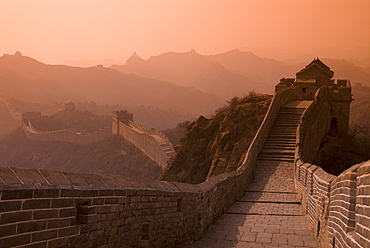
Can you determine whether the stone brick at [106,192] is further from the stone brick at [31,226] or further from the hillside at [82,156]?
the hillside at [82,156]

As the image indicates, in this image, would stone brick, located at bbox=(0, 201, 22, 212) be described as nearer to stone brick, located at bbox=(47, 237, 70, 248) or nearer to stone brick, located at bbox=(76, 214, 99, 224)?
stone brick, located at bbox=(47, 237, 70, 248)

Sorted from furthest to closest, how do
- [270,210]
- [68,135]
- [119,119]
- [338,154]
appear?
1. [68,135]
2. [119,119]
3. [338,154]
4. [270,210]

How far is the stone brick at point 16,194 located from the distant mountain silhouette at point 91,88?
138 meters

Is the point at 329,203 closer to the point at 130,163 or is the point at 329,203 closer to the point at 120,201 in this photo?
the point at 120,201

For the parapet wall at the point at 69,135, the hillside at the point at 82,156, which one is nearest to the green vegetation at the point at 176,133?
the hillside at the point at 82,156

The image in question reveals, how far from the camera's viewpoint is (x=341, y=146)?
22484 millimetres

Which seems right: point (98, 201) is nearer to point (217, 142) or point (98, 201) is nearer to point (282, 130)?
point (282, 130)

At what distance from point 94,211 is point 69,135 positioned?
62387 millimetres

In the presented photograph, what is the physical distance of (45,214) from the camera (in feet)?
14.9

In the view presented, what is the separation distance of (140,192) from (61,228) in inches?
73.0

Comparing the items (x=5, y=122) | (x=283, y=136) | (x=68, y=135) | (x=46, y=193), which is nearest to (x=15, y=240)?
(x=46, y=193)

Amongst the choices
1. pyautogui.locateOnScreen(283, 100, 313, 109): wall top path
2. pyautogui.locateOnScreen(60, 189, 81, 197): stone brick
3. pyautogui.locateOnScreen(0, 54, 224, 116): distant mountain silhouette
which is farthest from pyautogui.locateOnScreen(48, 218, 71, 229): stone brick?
pyautogui.locateOnScreen(0, 54, 224, 116): distant mountain silhouette

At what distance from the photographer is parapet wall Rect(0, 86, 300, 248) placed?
13.8 feet

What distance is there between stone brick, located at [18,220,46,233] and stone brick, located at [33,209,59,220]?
5 centimetres
